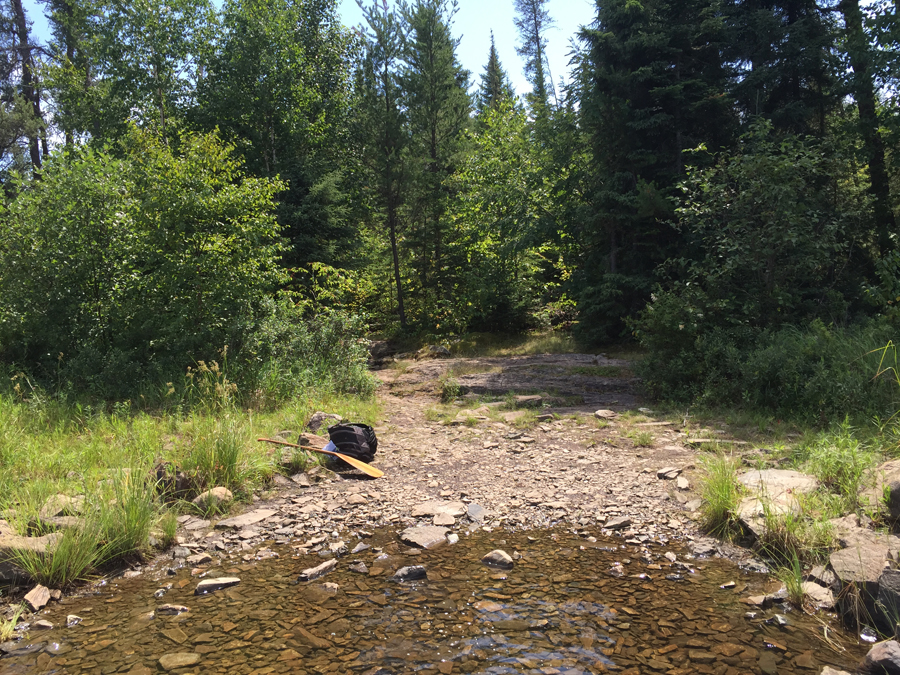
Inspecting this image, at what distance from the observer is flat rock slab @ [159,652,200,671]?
324 centimetres

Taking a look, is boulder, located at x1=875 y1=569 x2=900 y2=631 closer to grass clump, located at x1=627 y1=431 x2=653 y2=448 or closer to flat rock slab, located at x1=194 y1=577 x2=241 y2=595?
grass clump, located at x1=627 y1=431 x2=653 y2=448

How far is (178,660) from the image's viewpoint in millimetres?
3303

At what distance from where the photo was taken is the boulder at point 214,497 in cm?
553

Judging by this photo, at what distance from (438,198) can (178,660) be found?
62.7 ft

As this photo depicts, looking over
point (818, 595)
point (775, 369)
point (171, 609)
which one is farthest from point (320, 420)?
point (775, 369)

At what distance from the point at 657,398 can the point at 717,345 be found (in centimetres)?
141

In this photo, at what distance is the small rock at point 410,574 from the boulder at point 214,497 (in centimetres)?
231

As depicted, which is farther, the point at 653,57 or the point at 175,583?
the point at 653,57

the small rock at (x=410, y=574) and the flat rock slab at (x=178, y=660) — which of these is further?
the small rock at (x=410, y=574)

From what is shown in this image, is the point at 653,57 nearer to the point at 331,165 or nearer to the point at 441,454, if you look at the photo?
the point at 331,165

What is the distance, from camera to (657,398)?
392 inches

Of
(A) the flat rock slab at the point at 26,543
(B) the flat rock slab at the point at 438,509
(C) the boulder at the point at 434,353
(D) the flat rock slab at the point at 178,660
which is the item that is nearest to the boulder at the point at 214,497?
(A) the flat rock slab at the point at 26,543

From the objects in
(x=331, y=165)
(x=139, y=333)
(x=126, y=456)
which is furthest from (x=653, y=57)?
(x=126, y=456)

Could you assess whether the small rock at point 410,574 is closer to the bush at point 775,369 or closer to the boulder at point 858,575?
the boulder at point 858,575
